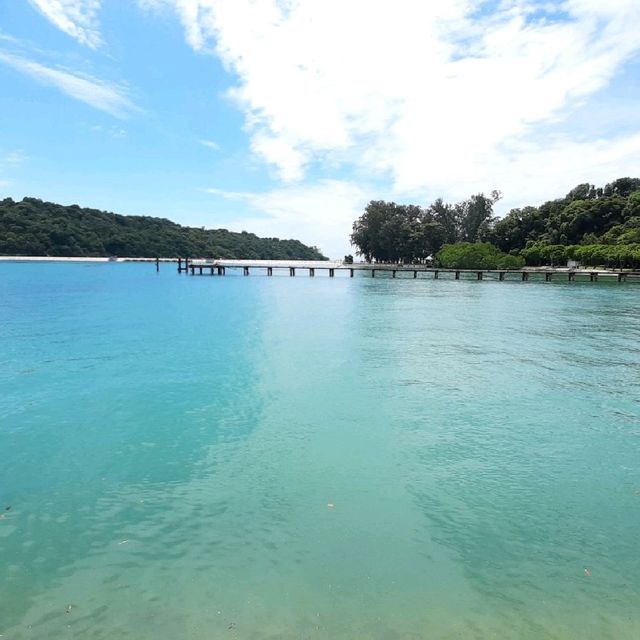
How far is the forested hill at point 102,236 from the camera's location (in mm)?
113812

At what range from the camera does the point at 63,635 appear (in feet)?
13.9

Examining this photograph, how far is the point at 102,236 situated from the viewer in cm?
13088

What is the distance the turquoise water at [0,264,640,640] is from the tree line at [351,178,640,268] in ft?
195

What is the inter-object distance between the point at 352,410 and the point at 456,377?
4.01 metres

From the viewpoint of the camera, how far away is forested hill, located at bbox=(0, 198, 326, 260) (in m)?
114

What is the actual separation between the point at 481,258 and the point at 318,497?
72.2 m

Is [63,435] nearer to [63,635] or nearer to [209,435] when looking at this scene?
[209,435]

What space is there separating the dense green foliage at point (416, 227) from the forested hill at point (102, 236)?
2508 inches

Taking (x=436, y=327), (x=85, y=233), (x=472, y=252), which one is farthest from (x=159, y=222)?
(x=436, y=327)

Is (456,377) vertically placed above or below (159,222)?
below

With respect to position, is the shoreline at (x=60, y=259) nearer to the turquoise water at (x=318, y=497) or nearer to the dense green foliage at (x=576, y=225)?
the dense green foliage at (x=576, y=225)

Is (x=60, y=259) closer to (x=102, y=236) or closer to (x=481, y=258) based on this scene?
(x=102, y=236)

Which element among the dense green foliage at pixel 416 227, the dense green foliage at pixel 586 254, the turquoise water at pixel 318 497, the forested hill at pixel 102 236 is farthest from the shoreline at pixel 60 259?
the turquoise water at pixel 318 497

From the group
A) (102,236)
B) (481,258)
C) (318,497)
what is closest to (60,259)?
(102,236)
